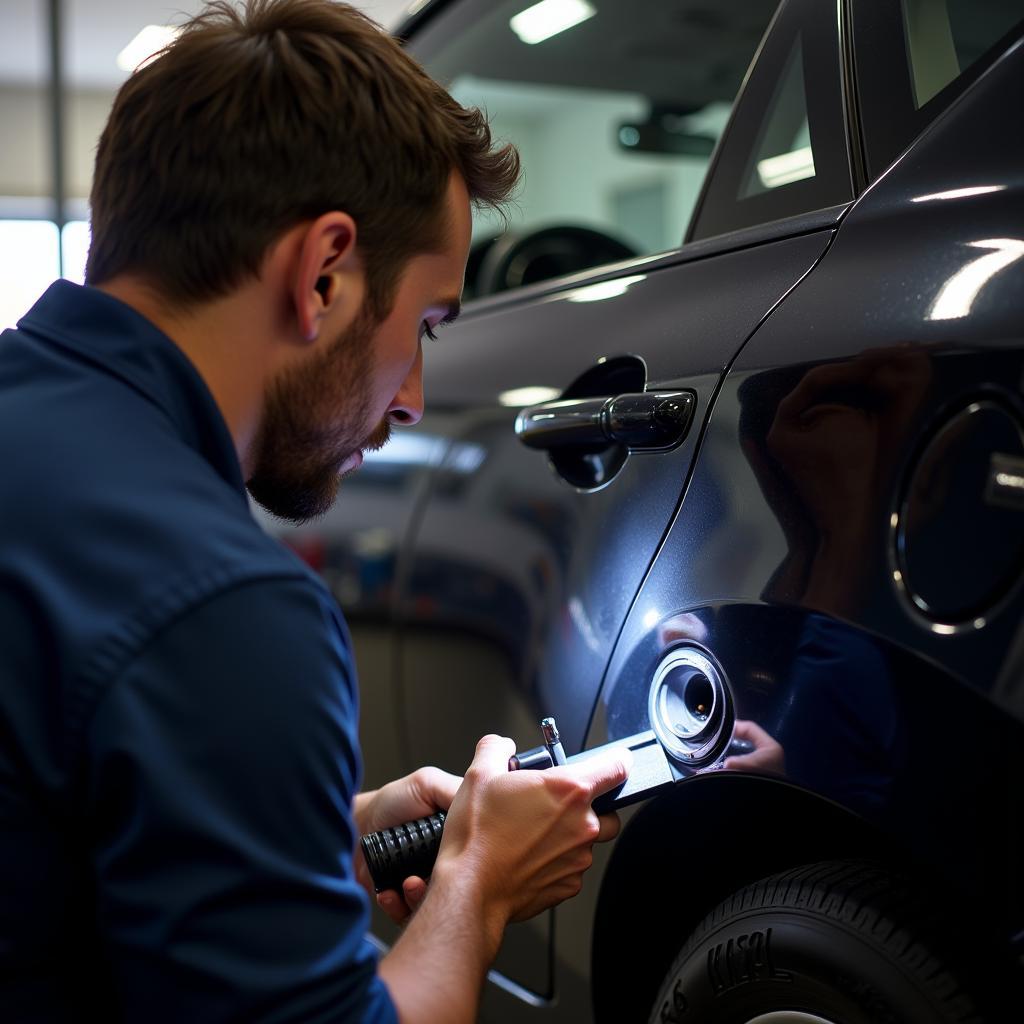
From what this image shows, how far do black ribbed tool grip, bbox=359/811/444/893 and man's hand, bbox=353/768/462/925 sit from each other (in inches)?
1.0

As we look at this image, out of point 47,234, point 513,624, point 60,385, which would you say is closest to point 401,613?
point 513,624

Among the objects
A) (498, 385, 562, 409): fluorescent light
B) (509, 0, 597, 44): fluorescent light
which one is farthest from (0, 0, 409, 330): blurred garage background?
(498, 385, 562, 409): fluorescent light

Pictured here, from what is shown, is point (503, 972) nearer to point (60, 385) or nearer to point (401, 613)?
point (401, 613)

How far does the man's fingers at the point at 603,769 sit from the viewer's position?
1.03 m

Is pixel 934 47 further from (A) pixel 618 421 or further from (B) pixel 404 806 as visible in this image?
(B) pixel 404 806

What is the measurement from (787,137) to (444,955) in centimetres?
90

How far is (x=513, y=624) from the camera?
4.20ft

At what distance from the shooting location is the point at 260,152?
38.3 inches

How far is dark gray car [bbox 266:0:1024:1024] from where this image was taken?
0.77 m

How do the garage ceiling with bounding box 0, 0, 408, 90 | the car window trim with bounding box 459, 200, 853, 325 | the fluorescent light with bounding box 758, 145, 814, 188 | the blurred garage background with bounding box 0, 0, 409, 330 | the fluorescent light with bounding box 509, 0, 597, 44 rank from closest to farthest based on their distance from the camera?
the car window trim with bounding box 459, 200, 853, 325, the fluorescent light with bounding box 758, 145, 814, 188, the fluorescent light with bounding box 509, 0, 597, 44, the garage ceiling with bounding box 0, 0, 408, 90, the blurred garage background with bounding box 0, 0, 409, 330

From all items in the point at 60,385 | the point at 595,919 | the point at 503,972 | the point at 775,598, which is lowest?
the point at 503,972

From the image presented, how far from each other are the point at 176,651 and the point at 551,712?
1.76ft

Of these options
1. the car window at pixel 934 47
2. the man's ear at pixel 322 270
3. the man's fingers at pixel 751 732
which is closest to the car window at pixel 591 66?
the car window at pixel 934 47

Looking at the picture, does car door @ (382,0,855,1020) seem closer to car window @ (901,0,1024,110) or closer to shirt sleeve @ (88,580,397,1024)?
car window @ (901,0,1024,110)
